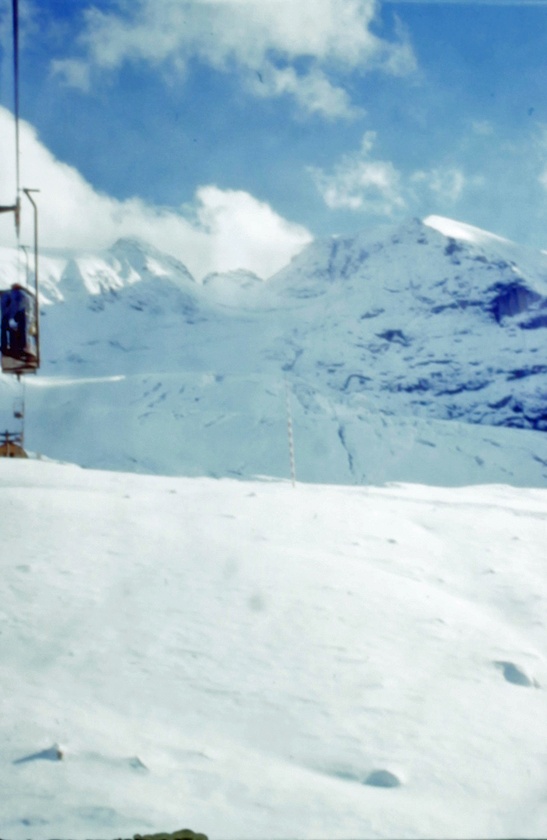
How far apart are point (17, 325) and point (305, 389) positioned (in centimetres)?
11415

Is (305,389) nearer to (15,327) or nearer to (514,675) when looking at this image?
(15,327)

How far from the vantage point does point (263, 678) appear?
14.8ft

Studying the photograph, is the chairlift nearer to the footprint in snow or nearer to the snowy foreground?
the snowy foreground

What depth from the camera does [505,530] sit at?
917 cm

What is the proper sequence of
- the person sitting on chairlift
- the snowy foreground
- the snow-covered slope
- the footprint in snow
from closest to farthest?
the snowy foreground → the footprint in snow → the person sitting on chairlift → the snow-covered slope

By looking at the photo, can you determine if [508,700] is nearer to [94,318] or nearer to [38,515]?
[38,515]

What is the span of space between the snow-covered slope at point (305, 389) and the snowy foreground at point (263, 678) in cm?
9193

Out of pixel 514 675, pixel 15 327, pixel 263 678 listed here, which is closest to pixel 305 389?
pixel 15 327

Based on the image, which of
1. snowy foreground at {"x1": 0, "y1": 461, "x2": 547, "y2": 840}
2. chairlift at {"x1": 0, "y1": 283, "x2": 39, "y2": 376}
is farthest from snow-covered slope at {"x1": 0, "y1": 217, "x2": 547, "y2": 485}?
snowy foreground at {"x1": 0, "y1": 461, "x2": 547, "y2": 840}

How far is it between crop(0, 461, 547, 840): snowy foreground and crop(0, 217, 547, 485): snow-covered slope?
91.9 metres

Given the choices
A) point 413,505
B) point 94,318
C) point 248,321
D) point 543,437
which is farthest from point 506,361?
point 413,505

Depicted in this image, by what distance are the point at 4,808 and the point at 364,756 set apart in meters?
1.71

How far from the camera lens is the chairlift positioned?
14.5 m

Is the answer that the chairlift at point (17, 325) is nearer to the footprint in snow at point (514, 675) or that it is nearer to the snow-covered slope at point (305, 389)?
the footprint in snow at point (514, 675)
